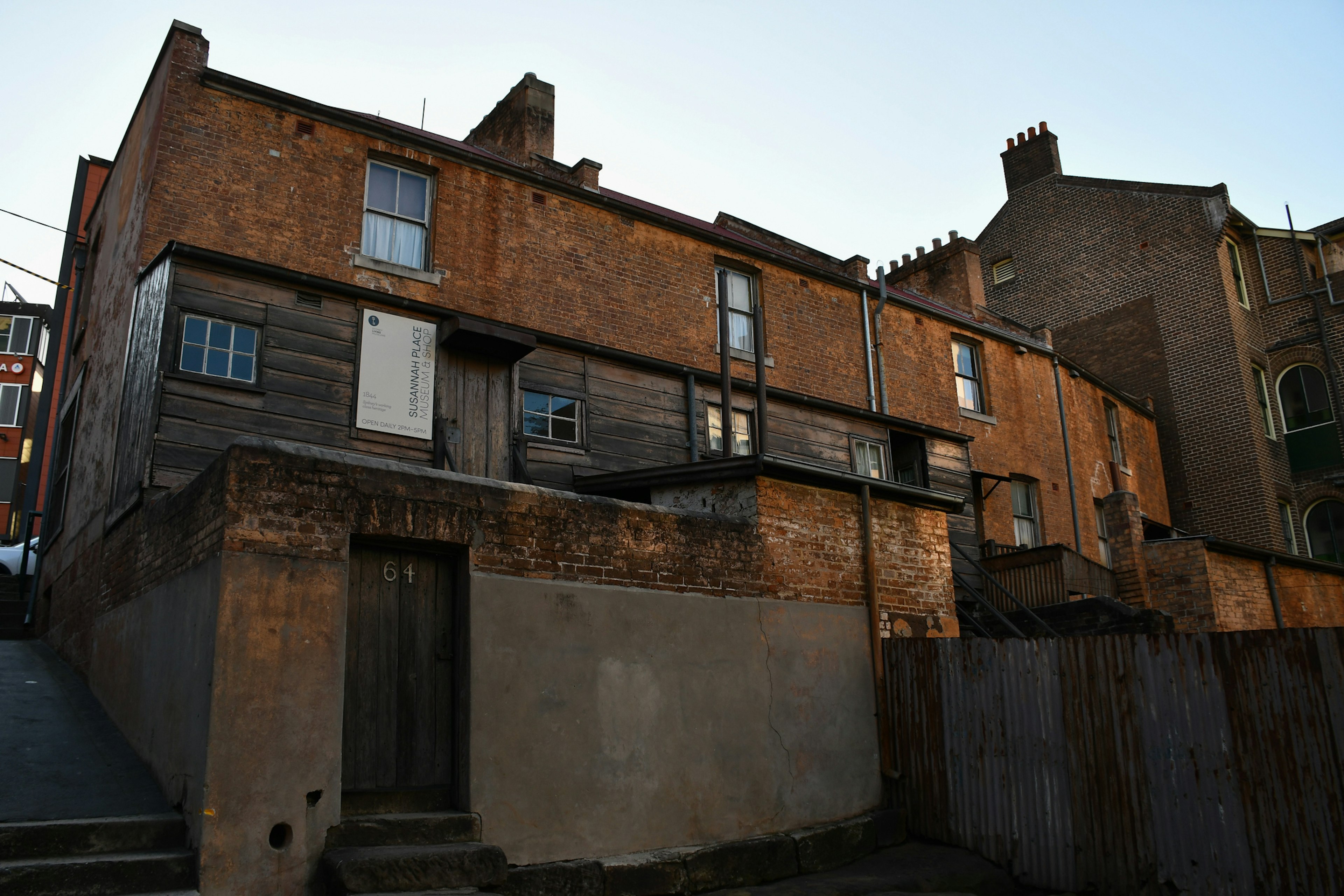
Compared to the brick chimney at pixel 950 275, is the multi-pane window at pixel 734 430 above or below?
below

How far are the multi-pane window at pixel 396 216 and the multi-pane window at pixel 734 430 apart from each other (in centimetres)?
457

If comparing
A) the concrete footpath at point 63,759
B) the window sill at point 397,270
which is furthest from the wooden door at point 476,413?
the concrete footpath at point 63,759

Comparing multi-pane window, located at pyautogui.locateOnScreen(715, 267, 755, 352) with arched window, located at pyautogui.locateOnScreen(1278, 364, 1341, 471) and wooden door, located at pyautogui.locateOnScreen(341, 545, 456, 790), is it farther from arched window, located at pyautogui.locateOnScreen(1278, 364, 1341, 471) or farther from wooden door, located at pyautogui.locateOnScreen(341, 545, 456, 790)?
arched window, located at pyautogui.locateOnScreen(1278, 364, 1341, 471)

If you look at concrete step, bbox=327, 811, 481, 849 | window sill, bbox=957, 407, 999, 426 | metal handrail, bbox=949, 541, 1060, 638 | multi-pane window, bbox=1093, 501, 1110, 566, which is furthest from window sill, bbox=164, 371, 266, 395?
multi-pane window, bbox=1093, 501, 1110, 566

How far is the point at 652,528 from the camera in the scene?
8.27 m

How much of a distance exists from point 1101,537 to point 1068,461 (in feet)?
6.67

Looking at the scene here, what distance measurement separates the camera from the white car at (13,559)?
647 inches

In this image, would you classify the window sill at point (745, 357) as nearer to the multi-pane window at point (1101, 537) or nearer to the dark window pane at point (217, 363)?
the dark window pane at point (217, 363)

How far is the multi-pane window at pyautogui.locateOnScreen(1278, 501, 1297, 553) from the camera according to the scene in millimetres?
22609

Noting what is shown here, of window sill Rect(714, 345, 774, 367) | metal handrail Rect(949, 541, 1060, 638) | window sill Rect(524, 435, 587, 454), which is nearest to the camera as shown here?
window sill Rect(524, 435, 587, 454)

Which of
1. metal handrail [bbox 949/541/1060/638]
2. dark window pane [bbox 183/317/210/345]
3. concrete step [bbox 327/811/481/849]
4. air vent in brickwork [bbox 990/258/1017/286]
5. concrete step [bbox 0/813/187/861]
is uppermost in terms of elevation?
air vent in brickwork [bbox 990/258/1017/286]

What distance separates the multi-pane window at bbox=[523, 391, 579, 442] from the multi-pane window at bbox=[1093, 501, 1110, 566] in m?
12.8

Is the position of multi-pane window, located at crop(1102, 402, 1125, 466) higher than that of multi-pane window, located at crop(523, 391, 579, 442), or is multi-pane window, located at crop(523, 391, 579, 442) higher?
multi-pane window, located at crop(1102, 402, 1125, 466)

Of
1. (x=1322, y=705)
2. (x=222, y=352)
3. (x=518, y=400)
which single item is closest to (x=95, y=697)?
(x=222, y=352)
